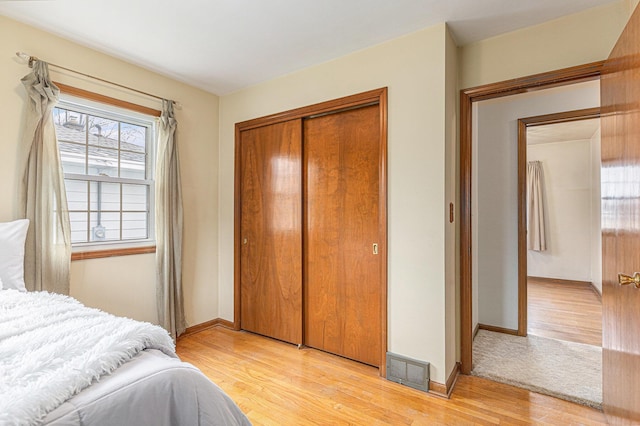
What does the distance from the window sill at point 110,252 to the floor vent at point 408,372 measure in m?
2.24

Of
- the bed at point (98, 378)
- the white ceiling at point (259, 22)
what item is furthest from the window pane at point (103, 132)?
the bed at point (98, 378)

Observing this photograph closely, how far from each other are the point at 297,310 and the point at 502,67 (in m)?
2.52

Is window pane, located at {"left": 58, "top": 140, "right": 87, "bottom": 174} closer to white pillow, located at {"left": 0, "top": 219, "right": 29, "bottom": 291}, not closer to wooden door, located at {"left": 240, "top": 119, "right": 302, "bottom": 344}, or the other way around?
white pillow, located at {"left": 0, "top": 219, "right": 29, "bottom": 291}

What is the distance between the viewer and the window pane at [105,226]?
8.21 feet

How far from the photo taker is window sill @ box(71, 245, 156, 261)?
93.0 inches

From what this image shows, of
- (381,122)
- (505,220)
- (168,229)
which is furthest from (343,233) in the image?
(505,220)

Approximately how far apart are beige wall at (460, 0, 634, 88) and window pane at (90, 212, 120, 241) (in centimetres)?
303

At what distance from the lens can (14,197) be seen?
2.04 metres

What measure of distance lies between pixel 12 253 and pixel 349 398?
221 cm

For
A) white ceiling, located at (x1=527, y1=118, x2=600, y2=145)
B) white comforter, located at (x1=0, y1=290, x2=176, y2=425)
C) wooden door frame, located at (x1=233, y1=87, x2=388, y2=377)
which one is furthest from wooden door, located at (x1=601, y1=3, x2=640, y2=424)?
white ceiling, located at (x1=527, y1=118, x2=600, y2=145)

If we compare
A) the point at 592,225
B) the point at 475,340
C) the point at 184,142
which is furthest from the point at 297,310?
the point at 592,225

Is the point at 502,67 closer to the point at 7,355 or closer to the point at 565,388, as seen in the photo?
the point at 565,388

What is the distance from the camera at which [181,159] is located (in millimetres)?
3000

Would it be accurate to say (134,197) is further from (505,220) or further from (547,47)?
(505,220)
